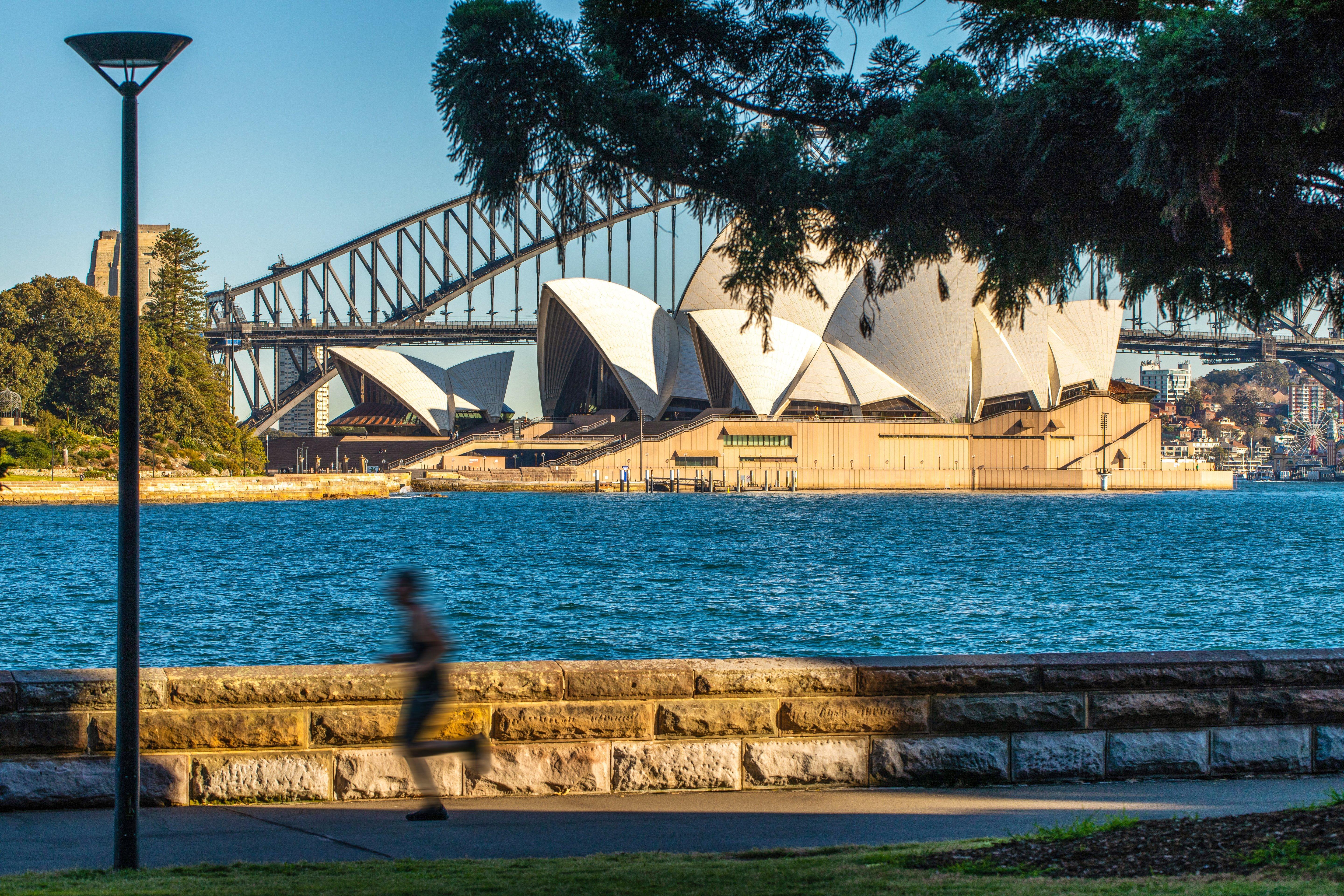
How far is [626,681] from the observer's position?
21.5 ft

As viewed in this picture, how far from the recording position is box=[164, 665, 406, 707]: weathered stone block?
6.23 metres

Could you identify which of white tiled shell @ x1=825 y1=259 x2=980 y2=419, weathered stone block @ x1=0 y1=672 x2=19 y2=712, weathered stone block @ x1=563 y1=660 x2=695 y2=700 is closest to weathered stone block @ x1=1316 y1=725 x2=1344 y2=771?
weathered stone block @ x1=563 y1=660 x2=695 y2=700

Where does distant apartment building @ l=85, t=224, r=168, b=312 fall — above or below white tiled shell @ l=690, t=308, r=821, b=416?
above

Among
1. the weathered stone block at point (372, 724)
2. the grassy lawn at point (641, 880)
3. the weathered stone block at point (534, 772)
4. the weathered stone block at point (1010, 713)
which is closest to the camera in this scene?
the grassy lawn at point (641, 880)

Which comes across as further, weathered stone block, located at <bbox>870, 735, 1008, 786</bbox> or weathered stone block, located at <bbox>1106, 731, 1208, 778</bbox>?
weathered stone block, located at <bbox>1106, 731, 1208, 778</bbox>

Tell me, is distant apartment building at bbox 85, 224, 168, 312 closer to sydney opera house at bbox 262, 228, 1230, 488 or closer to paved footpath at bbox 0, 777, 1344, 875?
sydney opera house at bbox 262, 228, 1230, 488

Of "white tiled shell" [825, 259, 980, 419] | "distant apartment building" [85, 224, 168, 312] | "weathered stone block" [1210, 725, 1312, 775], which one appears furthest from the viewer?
"distant apartment building" [85, 224, 168, 312]

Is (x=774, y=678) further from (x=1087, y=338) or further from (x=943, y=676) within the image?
(x=1087, y=338)

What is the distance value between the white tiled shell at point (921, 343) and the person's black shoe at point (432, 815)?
3273 inches

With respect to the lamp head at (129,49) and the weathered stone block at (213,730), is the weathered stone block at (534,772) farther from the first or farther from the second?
the lamp head at (129,49)

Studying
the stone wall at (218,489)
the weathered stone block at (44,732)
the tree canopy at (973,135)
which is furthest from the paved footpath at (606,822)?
the stone wall at (218,489)

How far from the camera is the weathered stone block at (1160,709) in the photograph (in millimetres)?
6863

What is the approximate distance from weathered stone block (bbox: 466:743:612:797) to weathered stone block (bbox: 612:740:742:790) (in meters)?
0.18

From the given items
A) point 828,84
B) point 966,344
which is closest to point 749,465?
point 966,344
